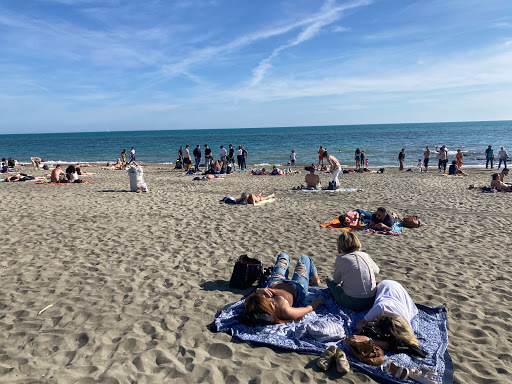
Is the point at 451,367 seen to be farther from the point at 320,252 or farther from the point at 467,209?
the point at 467,209

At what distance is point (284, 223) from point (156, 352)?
18.8 feet

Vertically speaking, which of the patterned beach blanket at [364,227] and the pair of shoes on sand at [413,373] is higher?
the pair of shoes on sand at [413,373]

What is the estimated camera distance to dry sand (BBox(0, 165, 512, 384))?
3297mm

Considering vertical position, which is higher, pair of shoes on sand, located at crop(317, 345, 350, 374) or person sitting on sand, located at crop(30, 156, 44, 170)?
person sitting on sand, located at crop(30, 156, 44, 170)

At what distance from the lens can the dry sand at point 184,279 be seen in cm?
330

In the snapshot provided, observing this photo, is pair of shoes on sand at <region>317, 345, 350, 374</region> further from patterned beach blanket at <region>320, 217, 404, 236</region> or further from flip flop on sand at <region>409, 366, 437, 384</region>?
patterned beach blanket at <region>320, 217, 404, 236</region>

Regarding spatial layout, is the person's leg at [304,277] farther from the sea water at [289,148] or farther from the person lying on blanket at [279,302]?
the sea water at [289,148]

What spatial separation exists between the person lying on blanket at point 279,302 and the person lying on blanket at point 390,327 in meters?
0.71

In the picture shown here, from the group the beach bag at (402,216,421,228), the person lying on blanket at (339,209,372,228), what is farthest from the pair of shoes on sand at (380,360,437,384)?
the beach bag at (402,216,421,228)

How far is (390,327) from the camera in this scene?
340 centimetres

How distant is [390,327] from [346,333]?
1.83ft

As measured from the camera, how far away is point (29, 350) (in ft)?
11.4

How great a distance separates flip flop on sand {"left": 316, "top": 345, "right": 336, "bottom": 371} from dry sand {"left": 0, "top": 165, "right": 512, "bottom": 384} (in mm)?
59

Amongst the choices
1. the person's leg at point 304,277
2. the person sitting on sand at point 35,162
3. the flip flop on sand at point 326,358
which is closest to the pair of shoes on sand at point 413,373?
the flip flop on sand at point 326,358
